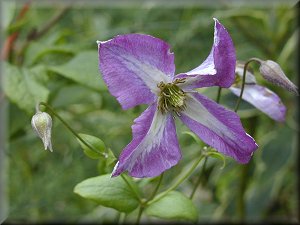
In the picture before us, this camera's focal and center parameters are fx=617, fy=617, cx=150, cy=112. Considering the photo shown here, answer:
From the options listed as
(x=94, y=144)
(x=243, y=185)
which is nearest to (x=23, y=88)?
(x=94, y=144)

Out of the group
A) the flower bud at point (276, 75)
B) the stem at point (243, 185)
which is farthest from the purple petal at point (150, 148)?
the stem at point (243, 185)

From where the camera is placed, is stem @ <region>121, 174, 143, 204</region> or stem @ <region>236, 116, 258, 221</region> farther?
stem @ <region>236, 116, 258, 221</region>

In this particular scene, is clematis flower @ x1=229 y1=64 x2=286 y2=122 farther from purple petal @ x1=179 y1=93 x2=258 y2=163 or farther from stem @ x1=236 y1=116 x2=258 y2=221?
stem @ x1=236 y1=116 x2=258 y2=221

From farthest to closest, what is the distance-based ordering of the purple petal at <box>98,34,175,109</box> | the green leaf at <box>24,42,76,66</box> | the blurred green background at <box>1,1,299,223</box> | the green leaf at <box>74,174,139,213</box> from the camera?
the blurred green background at <box>1,1,299,223</box> < the green leaf at <box>24,42,76,66</box> < the green leaf at <box>74,174,139,213</box> < the purple petal at <box>98,34,175,109</box>

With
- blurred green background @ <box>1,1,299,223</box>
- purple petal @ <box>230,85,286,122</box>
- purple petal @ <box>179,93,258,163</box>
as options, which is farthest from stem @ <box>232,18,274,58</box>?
purple petal @ <box>179,93,258,163</box>

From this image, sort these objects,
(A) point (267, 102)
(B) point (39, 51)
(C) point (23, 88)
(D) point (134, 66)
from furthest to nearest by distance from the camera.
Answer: (B) point (39, 51), (C) point (23, 88), (A) point (267, 102), (D) point (134, 66)

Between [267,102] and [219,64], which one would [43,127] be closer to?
[219,64]

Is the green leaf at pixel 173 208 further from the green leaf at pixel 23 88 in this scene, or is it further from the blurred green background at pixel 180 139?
the blurred green background at pixel 180 139
